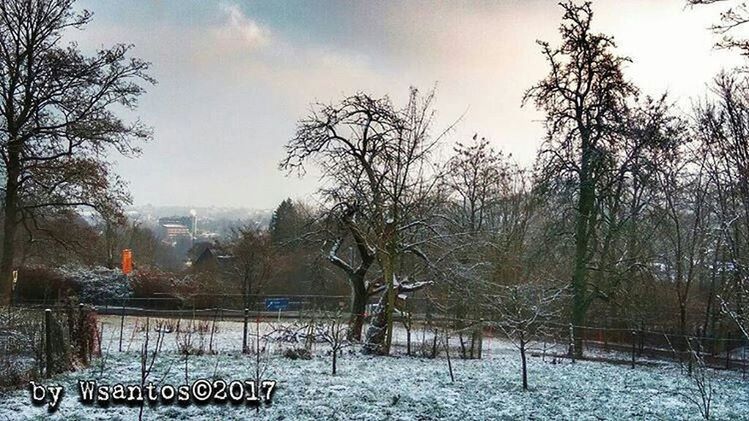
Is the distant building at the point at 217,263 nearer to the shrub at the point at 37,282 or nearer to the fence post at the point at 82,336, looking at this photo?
the shrub at the point at 37,282

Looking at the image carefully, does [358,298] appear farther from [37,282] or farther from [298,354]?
[37,282]

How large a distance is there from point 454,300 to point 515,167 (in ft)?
46.1

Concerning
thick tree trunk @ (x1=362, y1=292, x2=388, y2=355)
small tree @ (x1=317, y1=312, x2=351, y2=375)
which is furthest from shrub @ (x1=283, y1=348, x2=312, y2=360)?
thick tree trunk @ (x1=362, y1=292, x2=388, y2=355)

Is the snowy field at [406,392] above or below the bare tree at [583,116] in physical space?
below

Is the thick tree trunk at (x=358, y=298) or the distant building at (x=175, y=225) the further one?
the distant building at (x=175, y=225)

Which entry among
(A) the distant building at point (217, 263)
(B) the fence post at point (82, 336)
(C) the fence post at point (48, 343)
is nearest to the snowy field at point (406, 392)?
(C) the fence post at point (48, 343)

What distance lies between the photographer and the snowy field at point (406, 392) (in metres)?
7.88

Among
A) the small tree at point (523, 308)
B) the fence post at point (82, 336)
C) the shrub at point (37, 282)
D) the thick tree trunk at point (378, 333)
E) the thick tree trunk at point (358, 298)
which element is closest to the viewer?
the fence post at point (82, 336)

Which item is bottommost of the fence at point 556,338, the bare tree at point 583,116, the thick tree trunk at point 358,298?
the fence at point 556,338

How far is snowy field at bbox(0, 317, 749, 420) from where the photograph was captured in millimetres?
7875

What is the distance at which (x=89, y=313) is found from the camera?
39.3 feet

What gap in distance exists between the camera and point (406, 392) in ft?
31.7

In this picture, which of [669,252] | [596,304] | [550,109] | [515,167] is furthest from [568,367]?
[515,167]

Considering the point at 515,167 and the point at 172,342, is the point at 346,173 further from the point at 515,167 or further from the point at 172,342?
the point at 515,167
